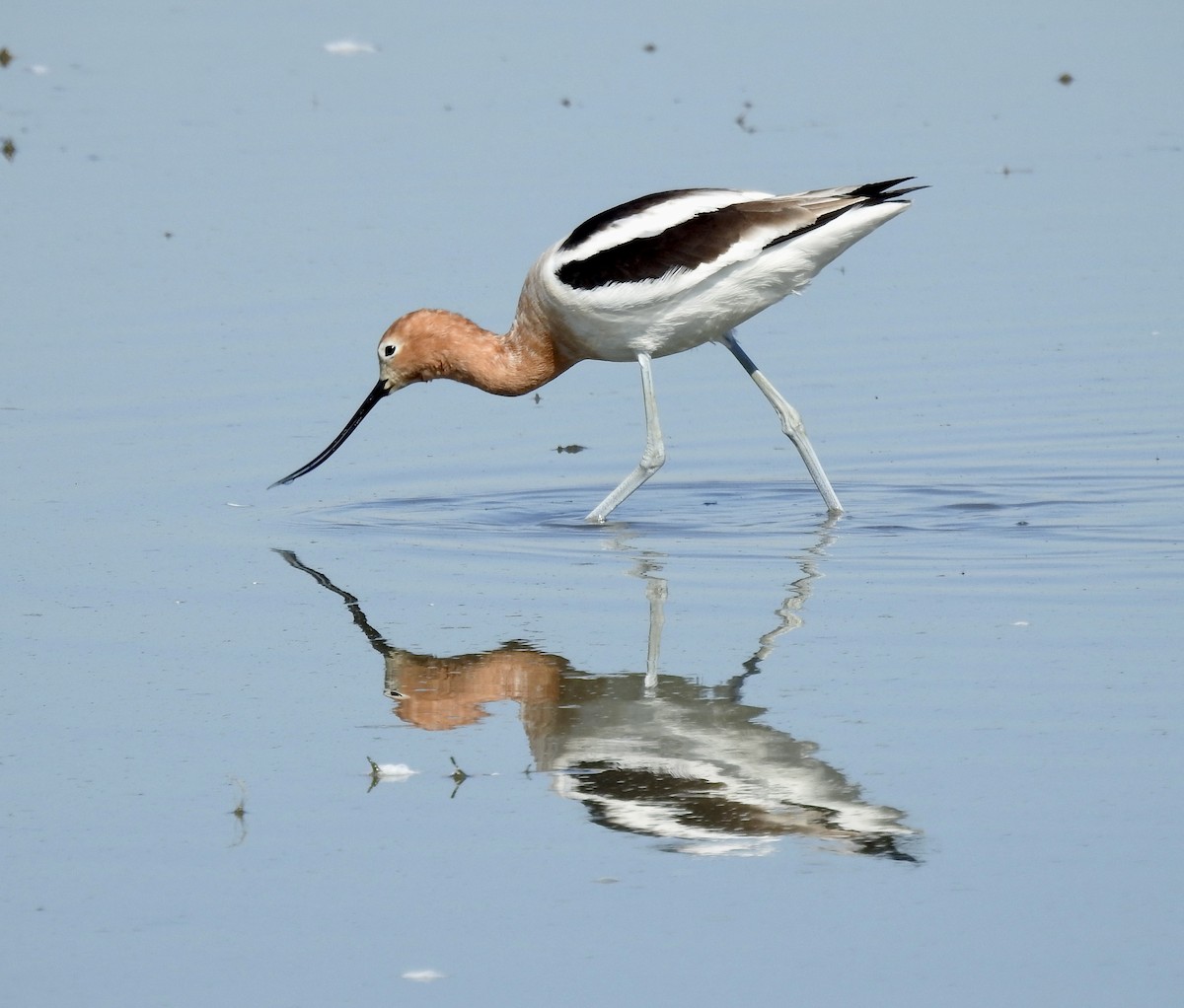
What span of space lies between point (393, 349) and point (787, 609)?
2928mm

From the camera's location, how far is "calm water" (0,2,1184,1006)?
4.96 m

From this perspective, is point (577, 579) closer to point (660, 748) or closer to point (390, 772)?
point (660, 748)

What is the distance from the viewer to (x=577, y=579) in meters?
8.16

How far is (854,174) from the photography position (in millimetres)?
14828

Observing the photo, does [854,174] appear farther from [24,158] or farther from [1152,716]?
[1152,716]

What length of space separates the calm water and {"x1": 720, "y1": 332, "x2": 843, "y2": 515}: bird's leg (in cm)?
13

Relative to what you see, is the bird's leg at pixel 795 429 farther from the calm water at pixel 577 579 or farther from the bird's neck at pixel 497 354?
the bird's neck at pixel 497 354

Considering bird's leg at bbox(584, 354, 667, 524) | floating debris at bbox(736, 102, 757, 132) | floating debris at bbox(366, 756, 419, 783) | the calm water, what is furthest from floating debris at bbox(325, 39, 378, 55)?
floating debris at bbox(366, 756, 419, 783)

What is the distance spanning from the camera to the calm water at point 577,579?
496cm

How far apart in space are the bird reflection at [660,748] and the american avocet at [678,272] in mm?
2117

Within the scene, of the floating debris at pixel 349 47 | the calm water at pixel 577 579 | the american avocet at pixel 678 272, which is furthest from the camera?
the floating debris at pixel 349 47

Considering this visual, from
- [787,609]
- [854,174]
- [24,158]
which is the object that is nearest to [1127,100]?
[854,174]

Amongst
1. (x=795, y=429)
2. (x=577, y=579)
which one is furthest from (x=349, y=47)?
(x=577, y=579)

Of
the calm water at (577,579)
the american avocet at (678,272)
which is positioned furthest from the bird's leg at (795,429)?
the calm water at (577,579)
